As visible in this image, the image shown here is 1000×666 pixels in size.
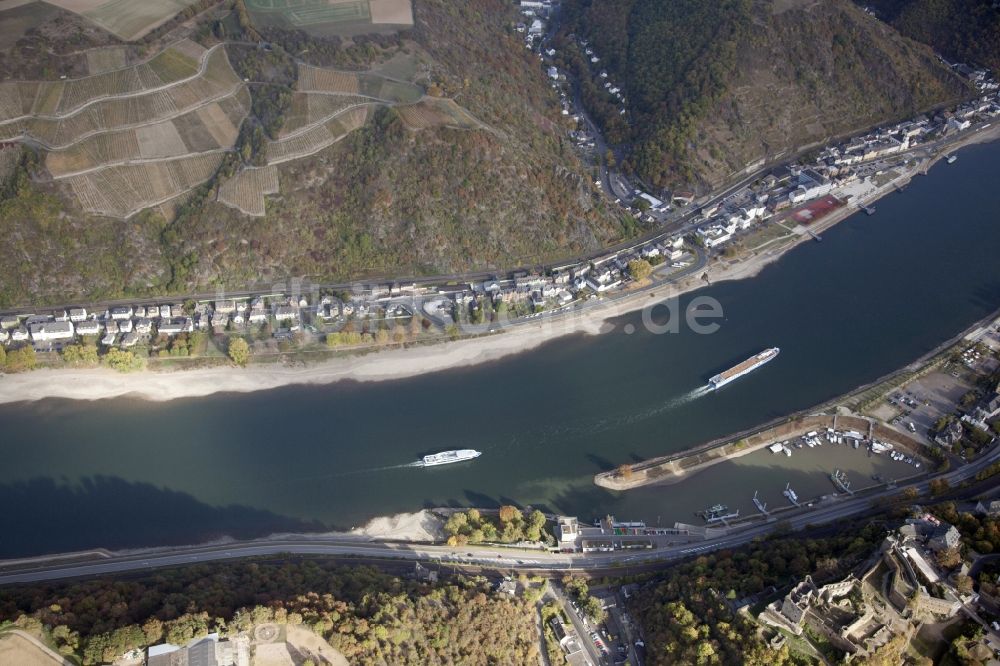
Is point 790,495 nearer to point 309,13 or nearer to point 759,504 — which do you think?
point 759,504

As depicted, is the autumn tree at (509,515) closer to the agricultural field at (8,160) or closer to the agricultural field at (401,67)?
the agricultural field at (401,67)

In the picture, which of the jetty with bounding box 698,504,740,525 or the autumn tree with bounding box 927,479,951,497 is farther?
the jetty with bounding box 698,504,740,525

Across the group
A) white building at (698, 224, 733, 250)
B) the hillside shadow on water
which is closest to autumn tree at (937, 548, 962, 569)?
the hillside shadow on water

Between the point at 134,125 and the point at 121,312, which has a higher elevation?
the point at 134,125

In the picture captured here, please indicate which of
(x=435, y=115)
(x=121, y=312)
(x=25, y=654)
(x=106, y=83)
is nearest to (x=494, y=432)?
(x=25, y=654)

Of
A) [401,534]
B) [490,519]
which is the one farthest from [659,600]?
[401,534]

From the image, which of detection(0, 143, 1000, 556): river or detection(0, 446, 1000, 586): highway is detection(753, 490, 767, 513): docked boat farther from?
detection(0, 446, 1000, 586): highway
